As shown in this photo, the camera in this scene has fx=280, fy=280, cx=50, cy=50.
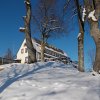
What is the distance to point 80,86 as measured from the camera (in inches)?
372

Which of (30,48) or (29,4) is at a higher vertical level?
(29,4)

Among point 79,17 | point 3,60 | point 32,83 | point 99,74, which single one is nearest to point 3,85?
point 32,83

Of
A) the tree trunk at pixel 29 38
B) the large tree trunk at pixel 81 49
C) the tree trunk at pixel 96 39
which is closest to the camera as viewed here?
the tree trunk at pixel 96 39

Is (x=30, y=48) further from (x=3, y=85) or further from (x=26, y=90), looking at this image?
(x=26, y=90)

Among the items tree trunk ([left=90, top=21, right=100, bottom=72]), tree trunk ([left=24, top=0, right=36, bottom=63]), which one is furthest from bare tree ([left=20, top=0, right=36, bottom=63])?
tree trunk ([left=90, top=21, right=100, bottom=72])

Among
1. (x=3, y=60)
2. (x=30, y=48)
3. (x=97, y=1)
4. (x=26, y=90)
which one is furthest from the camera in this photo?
(x=3, y=60)

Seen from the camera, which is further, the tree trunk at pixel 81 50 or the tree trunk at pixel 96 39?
the tree trunk at pixel 81 50

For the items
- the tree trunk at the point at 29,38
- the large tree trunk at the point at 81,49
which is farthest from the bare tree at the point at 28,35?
the large tree trunk at the point at 81,49

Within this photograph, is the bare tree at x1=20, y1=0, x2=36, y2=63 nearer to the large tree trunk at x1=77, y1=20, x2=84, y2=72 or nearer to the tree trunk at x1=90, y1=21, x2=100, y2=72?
the large tree trunk at x1=77, y1=20, x2=84, y2=72

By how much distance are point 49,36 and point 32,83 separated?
30.8 m

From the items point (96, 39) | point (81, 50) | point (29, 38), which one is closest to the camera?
point (96, 39)

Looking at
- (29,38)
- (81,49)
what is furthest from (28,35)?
(81,49)

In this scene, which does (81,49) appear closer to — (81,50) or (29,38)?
(81,50)

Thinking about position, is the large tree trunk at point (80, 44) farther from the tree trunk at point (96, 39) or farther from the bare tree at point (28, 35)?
the bare tree at point (28, 35)
